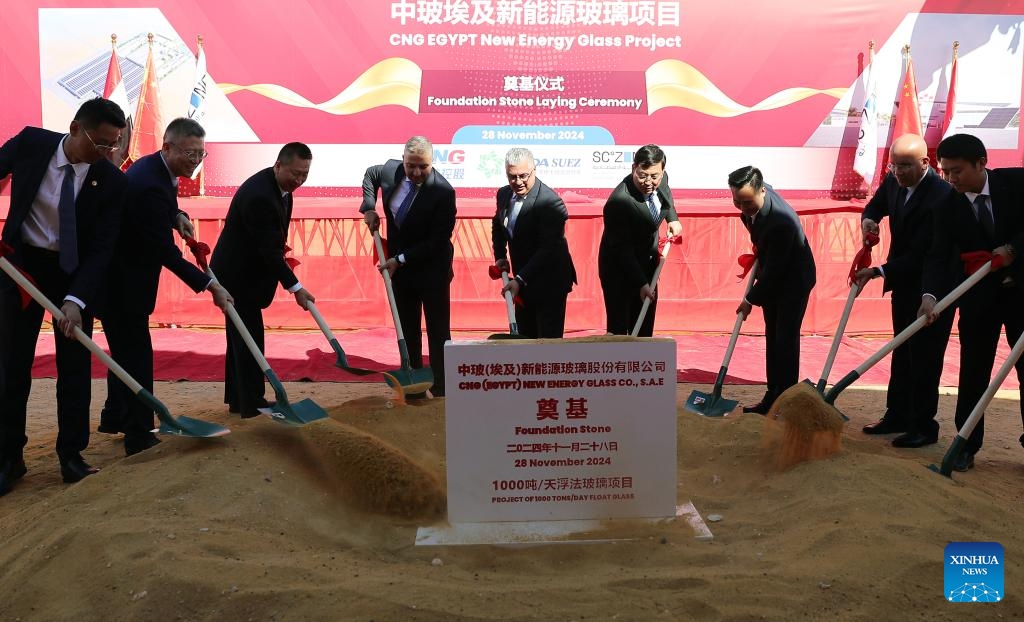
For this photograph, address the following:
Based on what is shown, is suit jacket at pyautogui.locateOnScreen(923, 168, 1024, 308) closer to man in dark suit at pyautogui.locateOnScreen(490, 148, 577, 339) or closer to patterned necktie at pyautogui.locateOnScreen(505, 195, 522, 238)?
man in dark suit at pyautogui.locateOnScreen(490, 148, 577, 339)

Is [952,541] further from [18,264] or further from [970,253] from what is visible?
[18,264]

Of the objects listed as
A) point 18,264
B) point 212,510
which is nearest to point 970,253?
point 212,510

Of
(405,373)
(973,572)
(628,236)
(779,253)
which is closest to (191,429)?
(405,373)

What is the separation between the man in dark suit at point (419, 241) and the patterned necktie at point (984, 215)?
2816 millimetres

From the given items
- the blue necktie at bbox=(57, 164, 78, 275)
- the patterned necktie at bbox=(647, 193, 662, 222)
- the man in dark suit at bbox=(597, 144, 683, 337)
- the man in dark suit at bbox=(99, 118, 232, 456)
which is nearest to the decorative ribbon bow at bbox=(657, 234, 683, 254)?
the man in dark suit at bbox=(597, 144, 683, 337)

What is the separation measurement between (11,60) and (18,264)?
735cm

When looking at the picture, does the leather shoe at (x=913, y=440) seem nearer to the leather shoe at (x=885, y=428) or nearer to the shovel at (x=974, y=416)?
the leather shoe at (x=885, y=428)

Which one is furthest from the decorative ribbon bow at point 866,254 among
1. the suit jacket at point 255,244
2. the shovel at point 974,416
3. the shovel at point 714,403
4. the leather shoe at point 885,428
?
the suit jacket at point 255,244

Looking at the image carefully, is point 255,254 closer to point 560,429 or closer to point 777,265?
point 560,429

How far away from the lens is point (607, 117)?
9.93 meters

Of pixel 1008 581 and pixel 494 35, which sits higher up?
pixel 494 35

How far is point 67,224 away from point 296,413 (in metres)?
1.32

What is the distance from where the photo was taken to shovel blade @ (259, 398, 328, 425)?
13.5 feet

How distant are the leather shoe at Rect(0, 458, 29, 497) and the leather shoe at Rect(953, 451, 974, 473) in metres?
4.49
